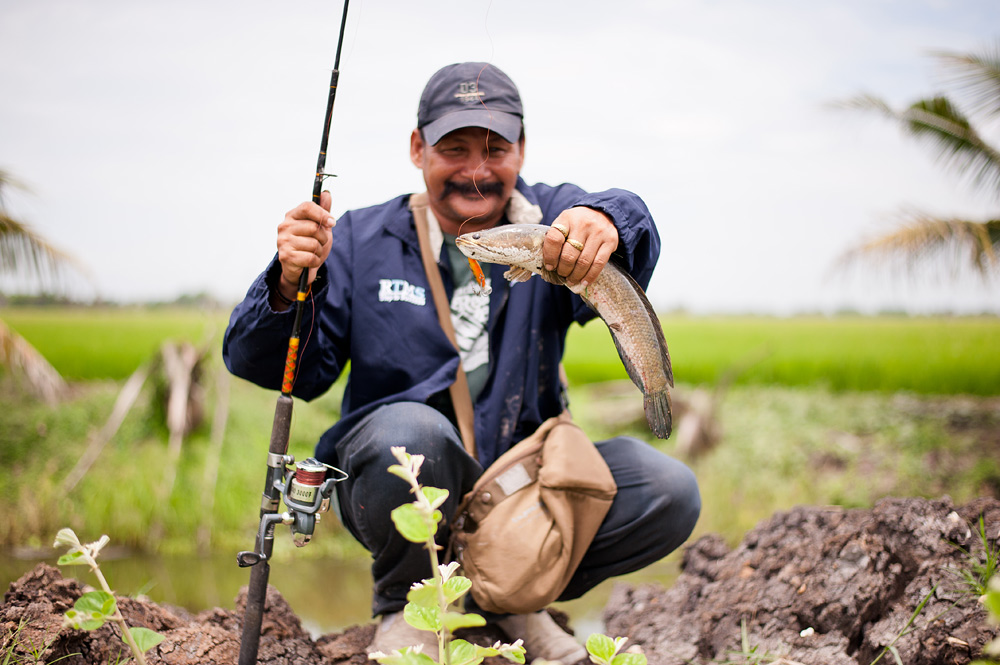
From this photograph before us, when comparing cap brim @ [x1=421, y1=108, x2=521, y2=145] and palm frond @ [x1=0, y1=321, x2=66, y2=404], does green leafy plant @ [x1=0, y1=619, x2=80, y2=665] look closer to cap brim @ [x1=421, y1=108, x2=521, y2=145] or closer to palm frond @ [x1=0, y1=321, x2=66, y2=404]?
cap brim @ [x1=421, y1=108, x2=521, y2=145]

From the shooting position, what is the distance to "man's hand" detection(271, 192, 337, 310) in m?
2.06

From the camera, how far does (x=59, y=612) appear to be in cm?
217

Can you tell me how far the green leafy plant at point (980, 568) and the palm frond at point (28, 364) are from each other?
656 cm

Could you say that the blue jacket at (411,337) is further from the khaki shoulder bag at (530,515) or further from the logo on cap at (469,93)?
the logo on cap at (469,93)

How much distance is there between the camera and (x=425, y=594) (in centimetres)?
132

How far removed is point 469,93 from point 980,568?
235cm

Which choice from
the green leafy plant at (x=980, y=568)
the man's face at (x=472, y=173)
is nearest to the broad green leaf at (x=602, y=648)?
the green leafy plant at (x=980, y=568)

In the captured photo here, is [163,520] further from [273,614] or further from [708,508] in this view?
[708,508]

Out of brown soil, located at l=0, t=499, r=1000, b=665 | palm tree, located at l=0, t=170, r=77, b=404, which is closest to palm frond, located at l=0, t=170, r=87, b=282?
palm tree, located at l=0, t=170, r=77, b=404

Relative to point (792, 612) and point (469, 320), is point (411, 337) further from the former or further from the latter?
point (792, 612)

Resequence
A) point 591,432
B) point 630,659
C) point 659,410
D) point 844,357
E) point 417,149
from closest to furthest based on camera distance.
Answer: point 630,659 < point 659,410 < point 417,149 < point 591,432 < point 844,357

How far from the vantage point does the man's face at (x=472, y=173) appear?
257 centimetres

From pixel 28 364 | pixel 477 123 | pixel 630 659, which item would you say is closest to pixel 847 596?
pixel 630 659

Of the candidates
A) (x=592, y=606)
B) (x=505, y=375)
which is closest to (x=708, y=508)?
(x=592, y=606)
